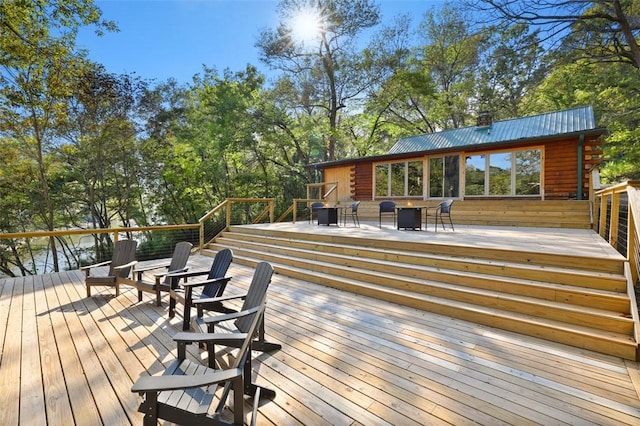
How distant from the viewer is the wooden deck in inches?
70.3

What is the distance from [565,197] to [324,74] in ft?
41.8

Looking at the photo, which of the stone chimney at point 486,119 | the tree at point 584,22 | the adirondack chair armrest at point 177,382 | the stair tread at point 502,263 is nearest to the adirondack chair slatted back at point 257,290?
the adirondack chair armrest at point 177,382

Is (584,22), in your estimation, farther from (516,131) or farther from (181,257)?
(181,257)

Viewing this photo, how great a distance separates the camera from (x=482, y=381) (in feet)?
6.85

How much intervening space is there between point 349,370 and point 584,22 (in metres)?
13.7

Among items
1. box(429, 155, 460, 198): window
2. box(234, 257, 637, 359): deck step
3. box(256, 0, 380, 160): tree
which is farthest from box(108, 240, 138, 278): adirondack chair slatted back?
box(256, 0, 380, 160): tree

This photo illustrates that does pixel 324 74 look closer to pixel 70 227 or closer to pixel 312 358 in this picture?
pixel 70 227

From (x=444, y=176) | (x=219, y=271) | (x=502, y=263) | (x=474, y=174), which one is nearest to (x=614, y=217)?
(x=502, y=263)

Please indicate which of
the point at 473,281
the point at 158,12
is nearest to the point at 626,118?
the point at 473,281

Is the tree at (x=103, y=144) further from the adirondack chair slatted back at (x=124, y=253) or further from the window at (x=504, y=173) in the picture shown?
the window at (x=504, y=173)

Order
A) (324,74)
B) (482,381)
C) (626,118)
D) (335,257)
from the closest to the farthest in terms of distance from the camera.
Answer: (482,381), (335,257), (626,118), (324,74)

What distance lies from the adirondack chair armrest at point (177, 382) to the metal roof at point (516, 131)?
9.60 metres

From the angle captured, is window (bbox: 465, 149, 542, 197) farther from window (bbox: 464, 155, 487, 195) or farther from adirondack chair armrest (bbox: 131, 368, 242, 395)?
adirondack chair armrest (bbox: 131, 368, 242, 395)

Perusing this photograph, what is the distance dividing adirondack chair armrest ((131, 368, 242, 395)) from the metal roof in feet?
31.5
